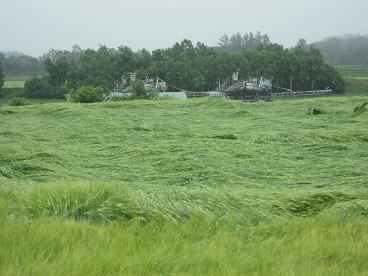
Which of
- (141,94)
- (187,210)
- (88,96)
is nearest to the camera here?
(187,210)

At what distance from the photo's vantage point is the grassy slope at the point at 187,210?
2533 millimetres

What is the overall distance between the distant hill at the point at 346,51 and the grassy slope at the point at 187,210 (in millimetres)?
87824

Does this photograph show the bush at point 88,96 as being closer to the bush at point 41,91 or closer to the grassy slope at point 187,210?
the bush at point 41,91

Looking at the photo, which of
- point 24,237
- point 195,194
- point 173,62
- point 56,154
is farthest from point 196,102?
point 173,62

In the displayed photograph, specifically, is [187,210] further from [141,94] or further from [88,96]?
[141,94]

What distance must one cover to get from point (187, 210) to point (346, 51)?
104219 millimetres

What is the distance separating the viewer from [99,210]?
321 centimetres

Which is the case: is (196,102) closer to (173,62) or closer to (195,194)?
(195,194)

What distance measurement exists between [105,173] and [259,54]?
38572 mm

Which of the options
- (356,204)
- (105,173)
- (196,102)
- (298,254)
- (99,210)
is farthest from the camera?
(196,102)

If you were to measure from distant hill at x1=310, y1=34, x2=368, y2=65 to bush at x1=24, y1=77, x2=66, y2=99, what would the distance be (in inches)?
2502

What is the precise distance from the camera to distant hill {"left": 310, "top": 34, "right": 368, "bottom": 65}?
300ft

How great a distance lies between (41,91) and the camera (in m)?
38.7

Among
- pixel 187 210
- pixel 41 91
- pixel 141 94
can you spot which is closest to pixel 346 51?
pixel 41 91
